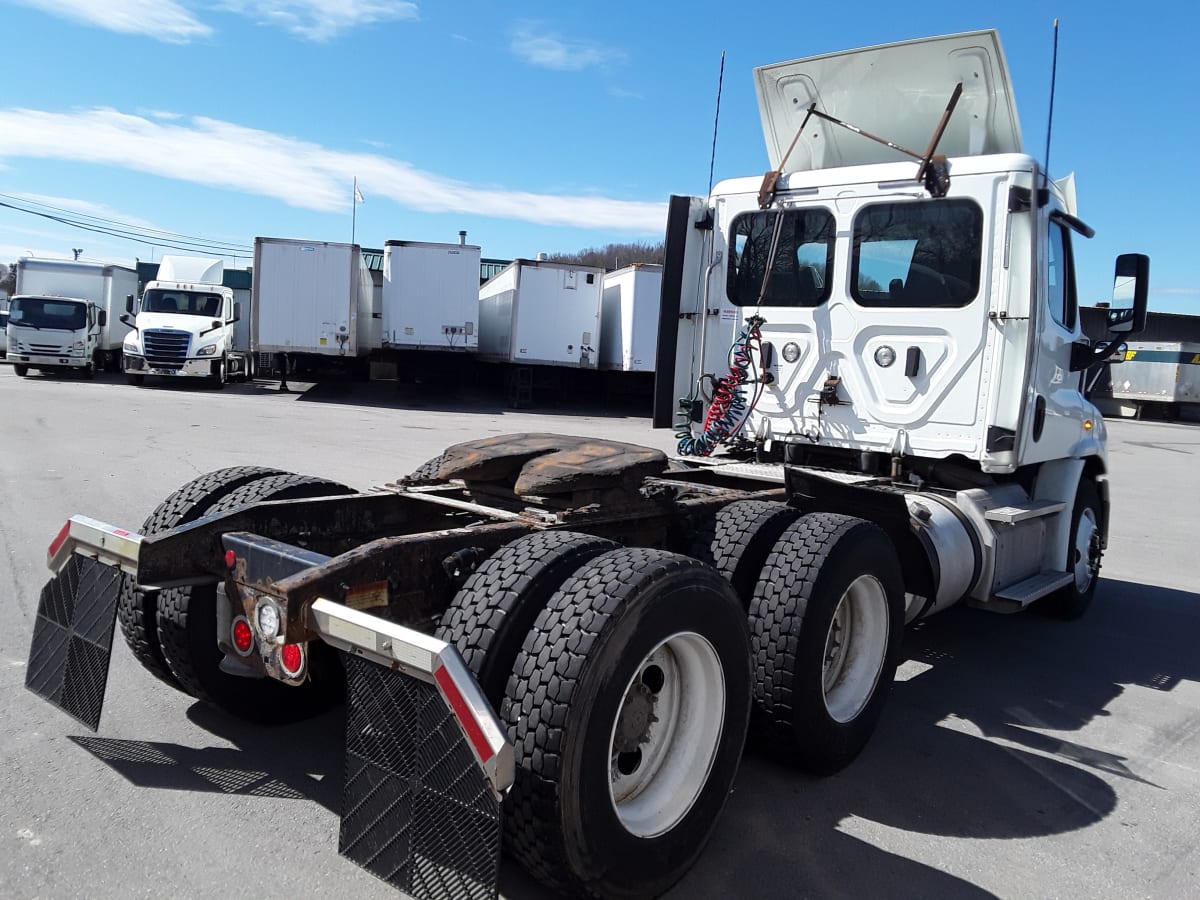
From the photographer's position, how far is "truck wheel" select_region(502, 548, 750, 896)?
250 cm

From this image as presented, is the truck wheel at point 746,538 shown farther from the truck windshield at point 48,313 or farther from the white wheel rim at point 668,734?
Answer: the truck windshield at point 48,313

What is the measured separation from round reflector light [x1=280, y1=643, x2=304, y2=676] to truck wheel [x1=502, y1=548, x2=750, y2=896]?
0.64m

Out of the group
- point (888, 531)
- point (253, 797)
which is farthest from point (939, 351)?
point (253, 797)

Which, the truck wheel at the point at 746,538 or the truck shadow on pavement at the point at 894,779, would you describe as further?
the truck wheel at the point at 746,538

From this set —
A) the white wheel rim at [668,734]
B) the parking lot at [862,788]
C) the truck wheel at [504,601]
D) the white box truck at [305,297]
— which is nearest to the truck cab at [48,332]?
the white box truck at [305,297]

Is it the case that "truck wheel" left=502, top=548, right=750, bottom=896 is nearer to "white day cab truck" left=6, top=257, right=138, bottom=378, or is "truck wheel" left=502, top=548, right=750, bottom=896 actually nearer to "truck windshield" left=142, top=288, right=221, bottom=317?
"truck windshield" left=142, top=288, right=221, bottom=317

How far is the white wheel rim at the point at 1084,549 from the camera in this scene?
652cm

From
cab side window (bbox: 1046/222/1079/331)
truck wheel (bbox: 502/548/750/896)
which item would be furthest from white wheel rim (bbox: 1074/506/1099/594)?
truck wheel (bbox: 502/548/750/896)

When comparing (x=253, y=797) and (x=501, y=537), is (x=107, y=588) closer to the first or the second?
(x=253, y=797)

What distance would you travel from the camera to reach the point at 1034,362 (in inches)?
→ 214

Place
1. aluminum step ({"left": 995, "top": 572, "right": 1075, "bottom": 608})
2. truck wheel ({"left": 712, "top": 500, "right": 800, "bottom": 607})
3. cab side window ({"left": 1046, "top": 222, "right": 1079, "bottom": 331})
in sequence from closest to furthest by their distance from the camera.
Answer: truck wheel ({"left": 712, "top": 500, "right": 800, "bottom": 607}) < aluminum step ({"left": 995, "top": 572, "right": 1075, "bottom": 608}) < cab side window ({"left": 1046, "top": 222, "right": 1079, "bottom": 331})

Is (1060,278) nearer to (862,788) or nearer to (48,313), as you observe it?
(862,788)

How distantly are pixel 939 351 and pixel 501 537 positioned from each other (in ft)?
11.3

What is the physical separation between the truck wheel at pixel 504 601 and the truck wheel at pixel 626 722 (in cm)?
6
